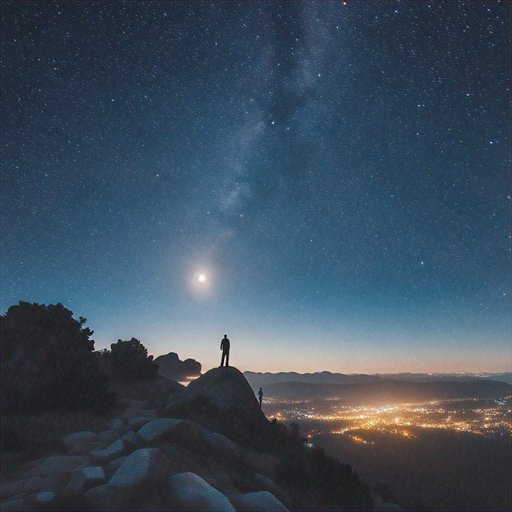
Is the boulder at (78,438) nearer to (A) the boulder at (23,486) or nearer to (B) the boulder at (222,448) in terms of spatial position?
(A) the boulder at (23,486)

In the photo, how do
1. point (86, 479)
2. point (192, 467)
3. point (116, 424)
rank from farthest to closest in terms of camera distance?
point (116, 424) < point (192, 467) < point (86, 479)

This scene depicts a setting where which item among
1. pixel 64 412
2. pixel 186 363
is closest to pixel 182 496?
pixel 64 412

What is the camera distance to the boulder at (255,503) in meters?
7.59

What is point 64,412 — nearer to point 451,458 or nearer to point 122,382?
point 122,382

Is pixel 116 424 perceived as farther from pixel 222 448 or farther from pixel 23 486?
pixel 23 486

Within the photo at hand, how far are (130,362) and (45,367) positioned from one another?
28.7ft

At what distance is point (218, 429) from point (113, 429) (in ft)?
14.6

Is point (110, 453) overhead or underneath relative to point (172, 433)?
underneath

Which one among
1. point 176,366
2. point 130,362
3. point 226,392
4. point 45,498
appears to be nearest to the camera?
point 45,498

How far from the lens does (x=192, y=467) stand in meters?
8.66

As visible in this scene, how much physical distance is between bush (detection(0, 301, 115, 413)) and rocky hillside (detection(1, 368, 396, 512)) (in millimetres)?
2263

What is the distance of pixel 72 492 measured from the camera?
6.40 metres

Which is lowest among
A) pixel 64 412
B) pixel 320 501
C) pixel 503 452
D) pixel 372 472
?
pixel 503 452

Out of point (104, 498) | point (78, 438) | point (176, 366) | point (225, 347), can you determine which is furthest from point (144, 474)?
point (176, 366)
